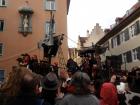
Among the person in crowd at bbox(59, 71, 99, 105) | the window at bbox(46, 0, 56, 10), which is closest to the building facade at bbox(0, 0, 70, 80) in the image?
the window at bbox(46, 0, 56, 10)

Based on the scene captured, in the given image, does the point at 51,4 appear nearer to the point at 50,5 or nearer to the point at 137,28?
the point at 50,5

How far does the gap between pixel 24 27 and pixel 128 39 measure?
10.8m

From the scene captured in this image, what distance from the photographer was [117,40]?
4188 cm

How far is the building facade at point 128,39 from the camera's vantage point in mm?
33031

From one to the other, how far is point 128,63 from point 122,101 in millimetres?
27710

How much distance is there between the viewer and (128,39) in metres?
36.3

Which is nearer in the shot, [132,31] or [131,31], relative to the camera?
[132,31]

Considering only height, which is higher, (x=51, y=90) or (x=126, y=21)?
(x=126, y=21)

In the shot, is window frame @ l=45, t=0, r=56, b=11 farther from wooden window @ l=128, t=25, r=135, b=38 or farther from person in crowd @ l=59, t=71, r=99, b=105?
person in crowd @ l=59, t=71, r=99, b=105

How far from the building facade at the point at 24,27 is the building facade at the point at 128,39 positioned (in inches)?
260

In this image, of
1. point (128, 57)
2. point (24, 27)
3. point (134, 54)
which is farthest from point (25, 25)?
point (128, 57)

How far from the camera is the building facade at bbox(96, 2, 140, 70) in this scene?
108 ft

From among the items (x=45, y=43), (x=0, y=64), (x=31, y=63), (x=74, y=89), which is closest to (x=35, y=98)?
(x=74, y=89)

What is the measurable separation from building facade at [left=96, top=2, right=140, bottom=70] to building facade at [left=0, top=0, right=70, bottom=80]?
6606 millimetres
